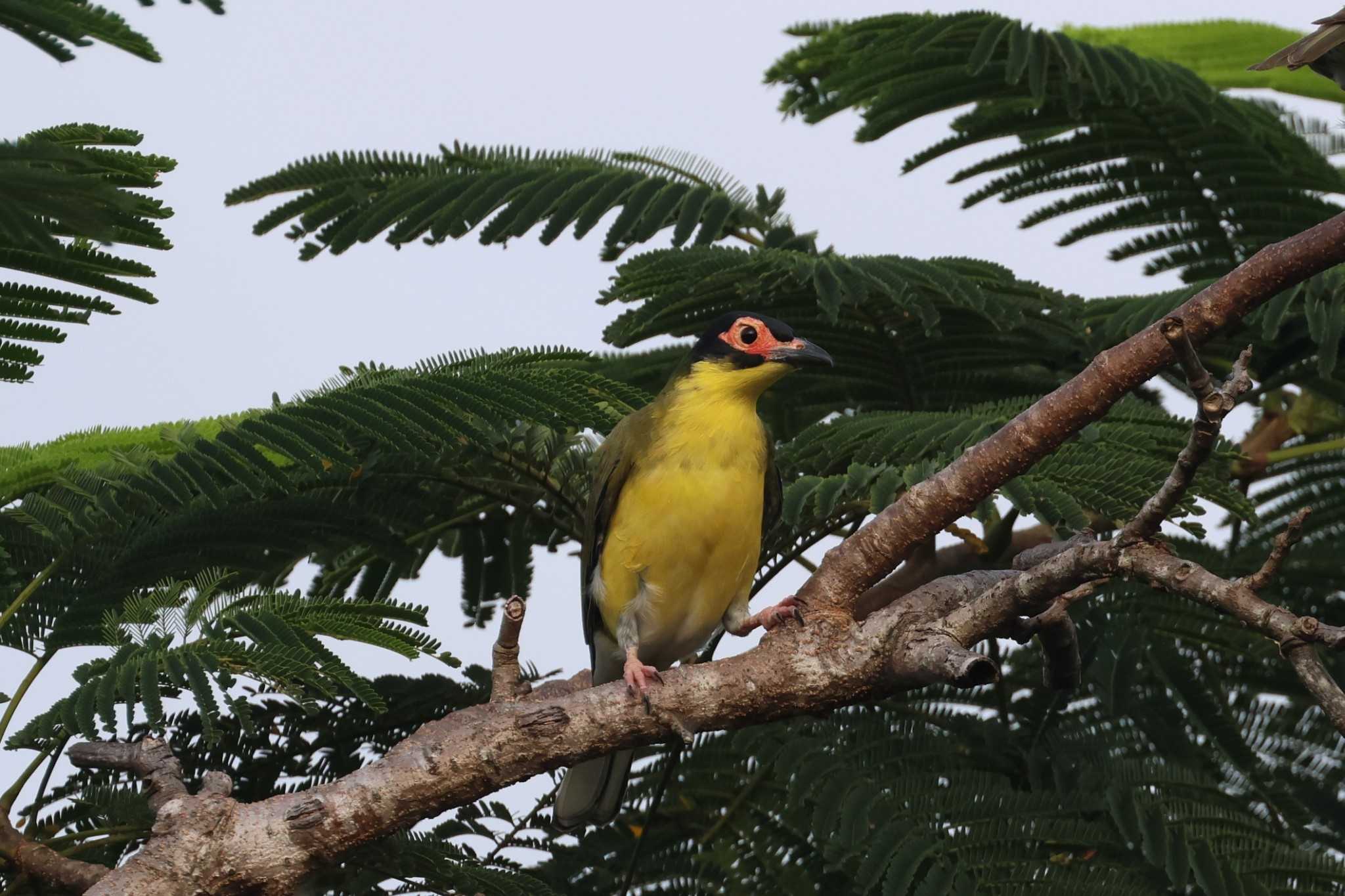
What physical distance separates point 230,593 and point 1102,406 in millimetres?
2312

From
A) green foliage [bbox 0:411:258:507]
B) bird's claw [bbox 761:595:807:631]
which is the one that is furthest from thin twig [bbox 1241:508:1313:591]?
green foliage [bbox 0:411:258:507]

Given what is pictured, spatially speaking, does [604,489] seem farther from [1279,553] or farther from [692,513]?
[1279,553]

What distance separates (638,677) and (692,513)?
1189 mm

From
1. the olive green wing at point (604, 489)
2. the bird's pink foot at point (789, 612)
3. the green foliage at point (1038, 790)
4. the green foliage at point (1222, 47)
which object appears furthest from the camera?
the green foliage at point (1222, 47)

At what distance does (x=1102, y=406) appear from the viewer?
3.26 meters

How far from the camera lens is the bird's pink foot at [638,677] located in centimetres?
350

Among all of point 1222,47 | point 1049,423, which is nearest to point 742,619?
point 1049,423

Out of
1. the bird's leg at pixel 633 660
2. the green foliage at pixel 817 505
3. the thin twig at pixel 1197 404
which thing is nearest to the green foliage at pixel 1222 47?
the green foliage at pixel 817 505

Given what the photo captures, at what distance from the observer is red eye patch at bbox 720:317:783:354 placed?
16.8 feet

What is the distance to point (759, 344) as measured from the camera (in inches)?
201

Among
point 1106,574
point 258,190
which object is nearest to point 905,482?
point 1106,574

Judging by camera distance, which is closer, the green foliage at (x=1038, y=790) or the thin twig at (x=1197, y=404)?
the thin twig at (x=1197, y=404)

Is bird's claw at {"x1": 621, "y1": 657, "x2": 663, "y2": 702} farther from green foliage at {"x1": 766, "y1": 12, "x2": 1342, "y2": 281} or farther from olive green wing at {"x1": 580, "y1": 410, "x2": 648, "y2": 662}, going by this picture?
green foliage at {"x1": 766, "y1": 12, "x2": 1342, "y2": 281}

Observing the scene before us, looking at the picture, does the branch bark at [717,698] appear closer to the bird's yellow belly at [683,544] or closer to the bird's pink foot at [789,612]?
the bird's pink foot at [789,612]
